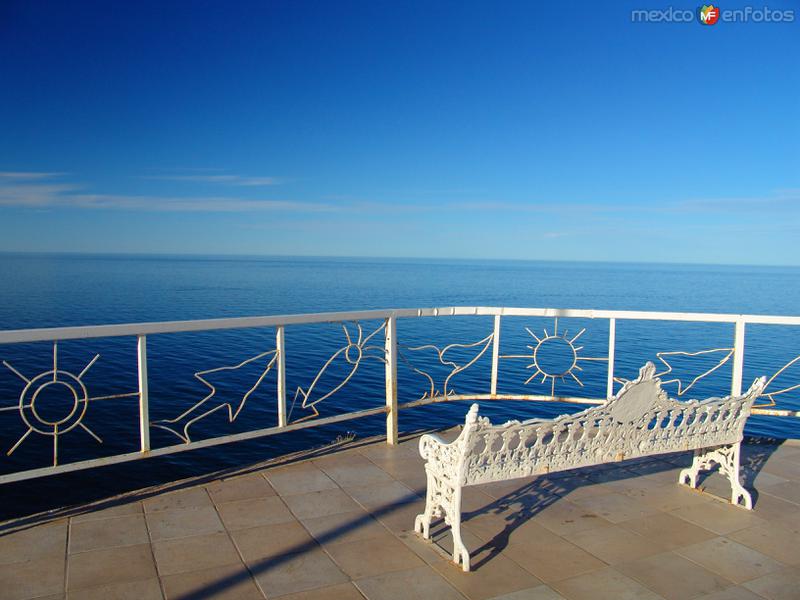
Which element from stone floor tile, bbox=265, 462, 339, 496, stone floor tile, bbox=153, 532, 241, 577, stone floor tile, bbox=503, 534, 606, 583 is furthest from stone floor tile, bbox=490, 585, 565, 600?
stone floor tile, bbox=265, 462, 339, 496

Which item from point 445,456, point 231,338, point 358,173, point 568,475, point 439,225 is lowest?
point 231,338

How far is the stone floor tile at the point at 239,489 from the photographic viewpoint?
427cm

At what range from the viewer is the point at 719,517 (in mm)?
4152

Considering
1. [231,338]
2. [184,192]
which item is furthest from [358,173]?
[231,338]

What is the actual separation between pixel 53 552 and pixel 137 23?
51423 millimetres

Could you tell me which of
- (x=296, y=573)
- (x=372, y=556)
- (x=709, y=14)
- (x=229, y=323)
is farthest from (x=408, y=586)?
(x=709, y=14)

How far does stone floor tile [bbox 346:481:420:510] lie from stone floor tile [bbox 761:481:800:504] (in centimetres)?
306

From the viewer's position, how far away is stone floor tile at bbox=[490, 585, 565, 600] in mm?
3002

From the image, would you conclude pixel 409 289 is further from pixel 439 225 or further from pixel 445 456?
pixel 445 456

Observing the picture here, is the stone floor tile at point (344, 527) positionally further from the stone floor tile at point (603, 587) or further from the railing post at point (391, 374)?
the railing post at point (391, 374)

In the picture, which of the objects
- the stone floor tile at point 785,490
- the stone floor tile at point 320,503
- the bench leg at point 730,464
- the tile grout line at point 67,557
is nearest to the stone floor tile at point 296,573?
the stone floor tile at point 320,503

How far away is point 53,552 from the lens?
3.34 metres

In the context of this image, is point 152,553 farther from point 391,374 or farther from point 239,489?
point 391,374

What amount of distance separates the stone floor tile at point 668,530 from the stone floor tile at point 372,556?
1660 mm
